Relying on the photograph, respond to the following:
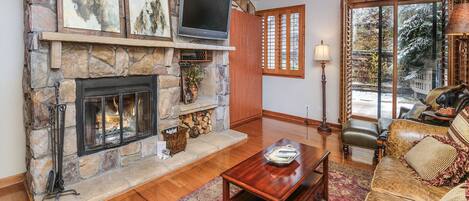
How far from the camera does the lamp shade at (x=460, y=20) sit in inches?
108

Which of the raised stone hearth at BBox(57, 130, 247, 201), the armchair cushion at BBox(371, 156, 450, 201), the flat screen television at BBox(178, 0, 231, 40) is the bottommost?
the raised stone hearth at BBox(57, 130, 247, 201)

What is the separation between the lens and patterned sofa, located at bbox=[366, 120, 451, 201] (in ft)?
5.55

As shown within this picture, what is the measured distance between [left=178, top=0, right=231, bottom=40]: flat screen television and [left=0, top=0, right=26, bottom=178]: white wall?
1.66 m

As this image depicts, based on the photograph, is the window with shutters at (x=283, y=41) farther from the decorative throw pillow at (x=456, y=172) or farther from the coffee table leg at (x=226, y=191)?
the coffee table leg at (x=226, y=191)

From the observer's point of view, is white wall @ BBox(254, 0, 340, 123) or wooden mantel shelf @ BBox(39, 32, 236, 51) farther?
white wall @ BBox(254, 0, 340, 123)

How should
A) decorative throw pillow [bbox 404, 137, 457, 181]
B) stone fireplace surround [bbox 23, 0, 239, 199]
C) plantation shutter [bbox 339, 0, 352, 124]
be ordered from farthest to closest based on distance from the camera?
plantation shutter [bbox 339, 0, 352, 124] < stone fireplace surround [bbox 23, 0, 239, 199] < decorative throw pillow [bbox 404, 137, 457, 181]

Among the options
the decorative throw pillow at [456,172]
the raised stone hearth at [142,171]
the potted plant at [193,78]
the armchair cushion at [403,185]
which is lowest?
the raised stone hearth at [142,171]

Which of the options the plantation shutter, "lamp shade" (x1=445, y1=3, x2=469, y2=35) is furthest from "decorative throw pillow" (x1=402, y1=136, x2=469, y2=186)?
the plantation shutter

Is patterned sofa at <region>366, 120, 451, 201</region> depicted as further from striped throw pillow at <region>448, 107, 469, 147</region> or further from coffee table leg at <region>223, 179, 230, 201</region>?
coffee table leg at <region>223, 179, 230, 201</region>

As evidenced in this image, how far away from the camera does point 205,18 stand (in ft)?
12.1

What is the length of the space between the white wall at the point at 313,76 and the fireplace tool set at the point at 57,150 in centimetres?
393

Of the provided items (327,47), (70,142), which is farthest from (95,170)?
(327,47)

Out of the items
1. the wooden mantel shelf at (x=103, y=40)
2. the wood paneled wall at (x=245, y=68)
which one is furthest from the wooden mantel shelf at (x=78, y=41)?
the wood paneled wall at (x=245, y=68)

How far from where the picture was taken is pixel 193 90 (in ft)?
13.3
